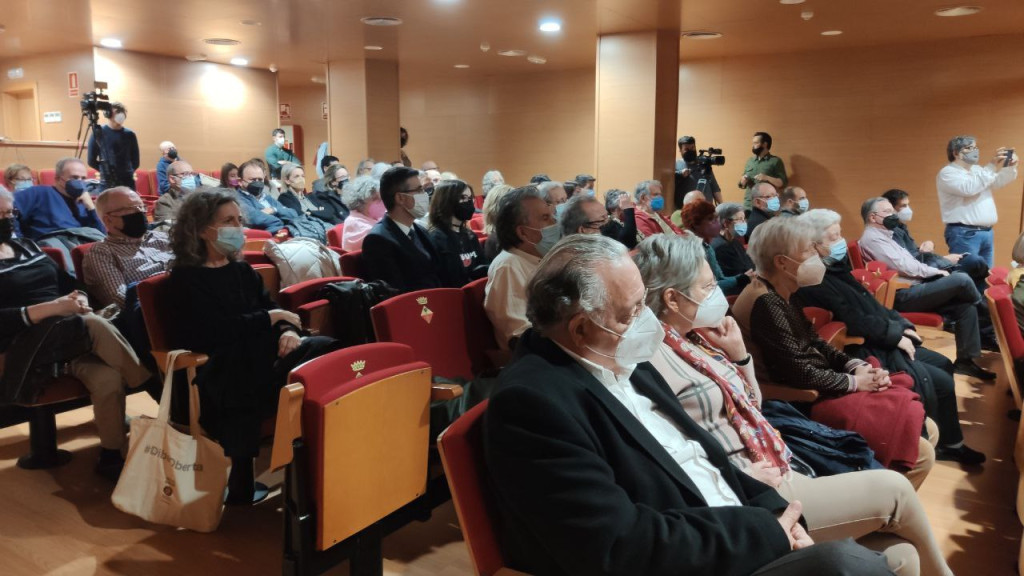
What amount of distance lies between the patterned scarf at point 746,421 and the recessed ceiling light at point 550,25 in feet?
24.1

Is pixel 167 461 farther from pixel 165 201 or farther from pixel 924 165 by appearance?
pixel 924 165

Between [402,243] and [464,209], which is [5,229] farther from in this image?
[464,209]

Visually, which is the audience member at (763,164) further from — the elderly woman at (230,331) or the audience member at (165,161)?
the elderly woman at (230,331)

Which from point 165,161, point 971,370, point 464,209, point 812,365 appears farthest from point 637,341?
point 165,161

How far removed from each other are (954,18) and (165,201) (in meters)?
8.62

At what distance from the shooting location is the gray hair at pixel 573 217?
373 centimetres

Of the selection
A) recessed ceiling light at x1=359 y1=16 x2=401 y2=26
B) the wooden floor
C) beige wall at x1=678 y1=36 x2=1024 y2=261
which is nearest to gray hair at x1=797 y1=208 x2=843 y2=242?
the wooden floor

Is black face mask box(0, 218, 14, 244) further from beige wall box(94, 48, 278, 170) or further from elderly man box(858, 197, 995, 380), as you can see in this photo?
beige wall box(94, 48, 278, 170)

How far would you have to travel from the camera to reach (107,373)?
3.24 metres

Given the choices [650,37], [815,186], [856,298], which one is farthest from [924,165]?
[856,298]

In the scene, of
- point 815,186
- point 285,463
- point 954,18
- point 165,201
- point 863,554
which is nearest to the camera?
point 863,554

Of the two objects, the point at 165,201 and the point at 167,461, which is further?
the point at 165,201

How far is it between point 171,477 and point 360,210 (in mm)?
3086

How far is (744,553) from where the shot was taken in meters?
1.46
